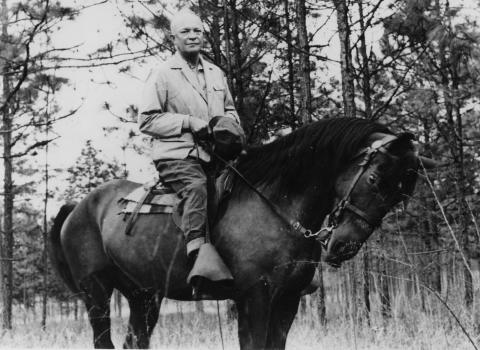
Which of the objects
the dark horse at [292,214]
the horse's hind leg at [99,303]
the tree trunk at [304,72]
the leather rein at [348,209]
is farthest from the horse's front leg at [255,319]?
the tree trunk at [304,72]

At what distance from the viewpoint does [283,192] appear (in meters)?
3.55

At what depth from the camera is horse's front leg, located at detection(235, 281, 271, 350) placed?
3.28 m

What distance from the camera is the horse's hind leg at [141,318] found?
15.9 ft

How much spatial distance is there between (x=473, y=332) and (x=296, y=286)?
5.78 ft

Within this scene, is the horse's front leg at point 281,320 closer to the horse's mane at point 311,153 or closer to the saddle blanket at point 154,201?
the horse's mane at point 311,153

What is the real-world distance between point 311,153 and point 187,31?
1354 mm

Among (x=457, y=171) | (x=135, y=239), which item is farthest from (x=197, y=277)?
(x=457, y=171)

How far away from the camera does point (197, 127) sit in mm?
3814

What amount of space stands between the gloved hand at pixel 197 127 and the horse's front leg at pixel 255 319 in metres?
1.13

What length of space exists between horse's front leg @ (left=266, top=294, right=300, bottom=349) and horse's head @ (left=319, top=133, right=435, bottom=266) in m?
0.46

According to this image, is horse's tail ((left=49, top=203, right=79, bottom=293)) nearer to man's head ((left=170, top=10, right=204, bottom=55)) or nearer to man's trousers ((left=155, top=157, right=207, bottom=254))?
man's trousers ((left=155, top=157, right=207, bottom=254))

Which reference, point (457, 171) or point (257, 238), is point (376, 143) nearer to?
point (257, 238)

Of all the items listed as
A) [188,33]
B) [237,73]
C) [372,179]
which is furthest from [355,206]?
[237,73]

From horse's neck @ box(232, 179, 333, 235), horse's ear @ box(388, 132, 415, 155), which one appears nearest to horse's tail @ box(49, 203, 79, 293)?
horse's neck @ box(232, 179, 333, 235)
